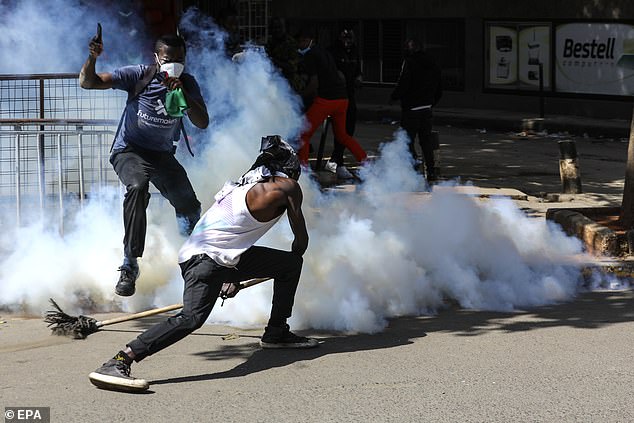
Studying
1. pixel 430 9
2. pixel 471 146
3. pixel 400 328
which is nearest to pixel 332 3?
pixel 430 9

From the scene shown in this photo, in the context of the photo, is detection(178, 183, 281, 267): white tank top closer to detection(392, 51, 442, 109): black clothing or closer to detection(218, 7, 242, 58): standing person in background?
detection(218, 7, 242, 58): standing person in background

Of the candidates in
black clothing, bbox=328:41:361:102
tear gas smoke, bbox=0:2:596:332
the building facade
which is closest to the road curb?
tear gas smoke, bbox=0:2:596:332

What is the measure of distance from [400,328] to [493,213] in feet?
6.65

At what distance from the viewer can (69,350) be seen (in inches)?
265

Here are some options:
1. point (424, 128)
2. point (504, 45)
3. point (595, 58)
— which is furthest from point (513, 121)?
point (424, 128)

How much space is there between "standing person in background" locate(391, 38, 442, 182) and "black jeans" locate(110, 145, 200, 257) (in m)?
5.97

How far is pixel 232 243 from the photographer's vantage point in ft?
20.5

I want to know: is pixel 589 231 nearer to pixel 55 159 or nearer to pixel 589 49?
pixel 55 159

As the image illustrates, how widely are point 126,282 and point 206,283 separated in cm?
140

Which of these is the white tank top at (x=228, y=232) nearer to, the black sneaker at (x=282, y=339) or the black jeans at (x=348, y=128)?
the black sneaker at (x=282, y=339)

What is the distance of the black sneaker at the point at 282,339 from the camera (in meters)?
6.72

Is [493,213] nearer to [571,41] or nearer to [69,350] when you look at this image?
[69,350]

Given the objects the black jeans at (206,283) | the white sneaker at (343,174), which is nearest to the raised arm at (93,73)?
the black jeans at (206,283)

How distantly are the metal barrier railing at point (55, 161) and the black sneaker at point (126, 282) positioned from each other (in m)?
1.84
